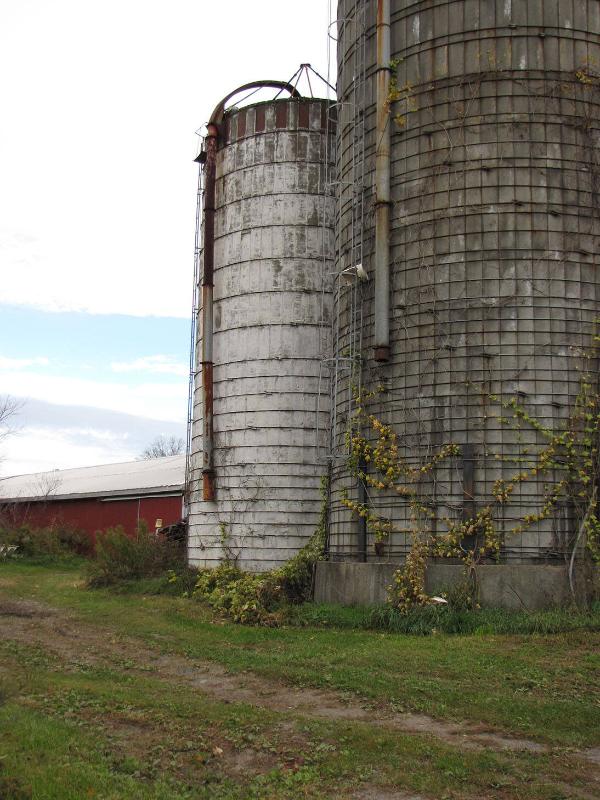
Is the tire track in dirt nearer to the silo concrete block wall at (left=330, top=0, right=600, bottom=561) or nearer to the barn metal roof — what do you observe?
the silo concrete block wall at (left=330, top=0, right=600, bottom=561)

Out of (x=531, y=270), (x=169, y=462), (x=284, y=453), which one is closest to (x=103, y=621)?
(x=284, y=453)

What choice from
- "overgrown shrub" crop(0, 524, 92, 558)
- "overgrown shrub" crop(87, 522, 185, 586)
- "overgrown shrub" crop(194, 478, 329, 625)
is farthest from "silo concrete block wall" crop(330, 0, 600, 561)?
"overgrown shrub" crop(0, 524, 92, 558)

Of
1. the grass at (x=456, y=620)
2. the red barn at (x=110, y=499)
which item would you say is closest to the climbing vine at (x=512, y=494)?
the grass at (x=456, y=620)

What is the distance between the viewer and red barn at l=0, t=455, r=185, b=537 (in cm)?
3434

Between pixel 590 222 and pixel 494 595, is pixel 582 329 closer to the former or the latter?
pixel 590 222

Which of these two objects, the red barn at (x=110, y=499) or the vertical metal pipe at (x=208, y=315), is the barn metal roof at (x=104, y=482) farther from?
the vertical metal pipe at (x=208, y=315)

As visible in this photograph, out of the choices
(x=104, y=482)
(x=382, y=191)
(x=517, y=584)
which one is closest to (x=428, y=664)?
(x=517, y=584)

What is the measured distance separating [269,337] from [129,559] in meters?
6.43

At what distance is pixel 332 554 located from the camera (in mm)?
Result: 19000

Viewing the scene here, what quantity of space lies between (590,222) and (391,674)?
31.6ft

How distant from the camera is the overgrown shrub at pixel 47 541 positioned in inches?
1283

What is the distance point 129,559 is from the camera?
23.0m

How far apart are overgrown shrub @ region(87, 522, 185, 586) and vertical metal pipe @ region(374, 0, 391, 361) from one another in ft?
28.6

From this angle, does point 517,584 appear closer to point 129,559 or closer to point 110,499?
point 129,559
